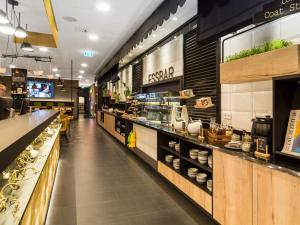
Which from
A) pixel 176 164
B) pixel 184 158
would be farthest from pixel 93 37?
pixel 184 158

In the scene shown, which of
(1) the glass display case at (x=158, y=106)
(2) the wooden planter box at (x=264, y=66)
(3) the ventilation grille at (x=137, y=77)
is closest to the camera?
(2) the wooden planter box at (x=264, y=66)

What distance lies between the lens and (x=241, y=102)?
9.15 ft

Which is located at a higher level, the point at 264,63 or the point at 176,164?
the point at 264,63

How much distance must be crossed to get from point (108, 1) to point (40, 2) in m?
1.33

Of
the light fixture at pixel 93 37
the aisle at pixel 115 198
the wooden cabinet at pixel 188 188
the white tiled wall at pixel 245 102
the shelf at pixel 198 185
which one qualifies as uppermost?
the light fixture at pixel 93 37

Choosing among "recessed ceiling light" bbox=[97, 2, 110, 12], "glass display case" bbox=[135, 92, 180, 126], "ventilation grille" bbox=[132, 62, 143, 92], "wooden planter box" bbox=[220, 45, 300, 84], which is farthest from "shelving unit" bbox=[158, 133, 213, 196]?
"ventilation grille" bbox=[132, 62, 143, 92]

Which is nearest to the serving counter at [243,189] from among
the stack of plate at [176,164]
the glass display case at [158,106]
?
the stack of plate at [176,164]

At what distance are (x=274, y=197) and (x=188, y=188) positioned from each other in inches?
56.3

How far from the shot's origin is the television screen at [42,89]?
17188 millimetres

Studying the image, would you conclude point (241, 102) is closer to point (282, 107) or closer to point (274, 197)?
point (282, 107)

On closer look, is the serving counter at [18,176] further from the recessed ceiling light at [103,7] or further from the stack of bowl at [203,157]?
the recessed ceiling light at [103,7]

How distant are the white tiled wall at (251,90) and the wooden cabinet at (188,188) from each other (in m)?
0.98

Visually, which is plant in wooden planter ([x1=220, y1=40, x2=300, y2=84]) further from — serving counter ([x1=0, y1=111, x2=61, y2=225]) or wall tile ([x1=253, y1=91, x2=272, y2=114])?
serving counter ([x1=0, y1=111, x2=61, y2=225])

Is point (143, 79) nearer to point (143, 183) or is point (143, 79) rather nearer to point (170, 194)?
→ point (143, 183)
